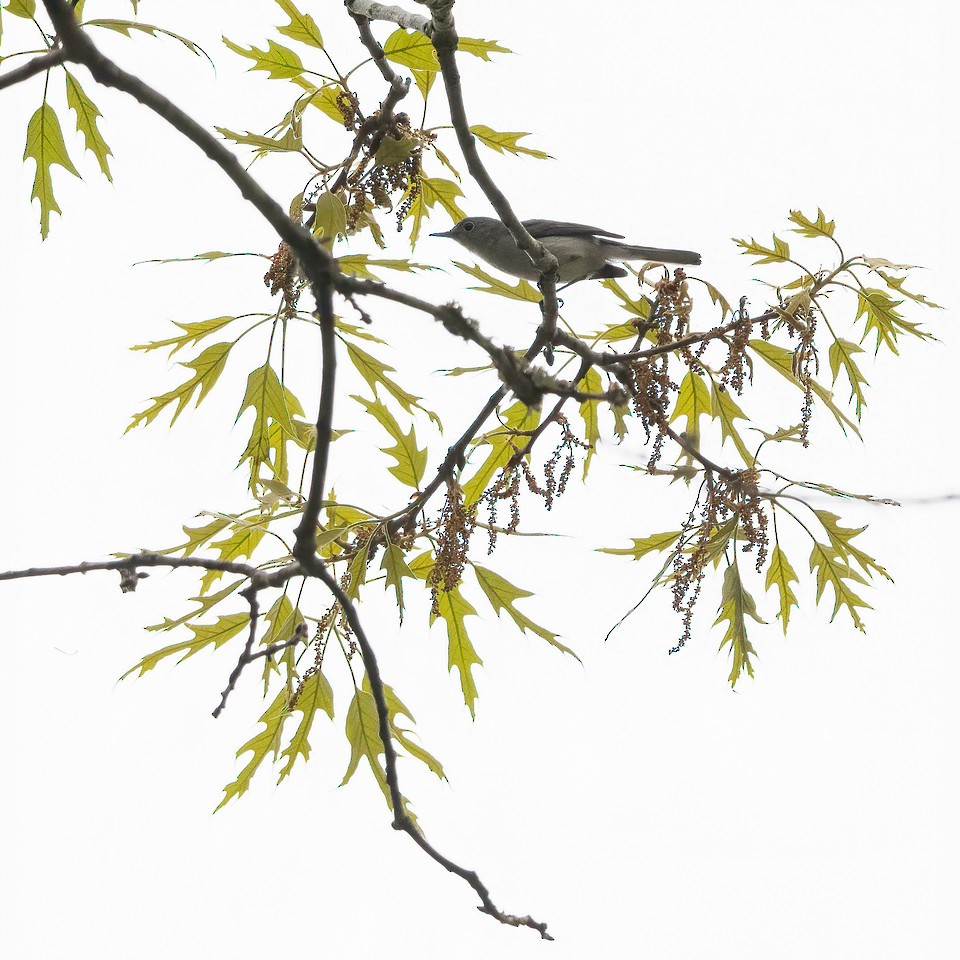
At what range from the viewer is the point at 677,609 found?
293 cm

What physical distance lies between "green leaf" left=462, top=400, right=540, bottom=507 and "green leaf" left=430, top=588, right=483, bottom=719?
0.32m

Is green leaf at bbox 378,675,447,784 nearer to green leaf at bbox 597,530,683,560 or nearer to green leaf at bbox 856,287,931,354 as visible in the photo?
green leaf at bbox 597,530,683,560

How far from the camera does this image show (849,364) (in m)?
3.45

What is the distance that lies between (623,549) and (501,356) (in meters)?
1.99

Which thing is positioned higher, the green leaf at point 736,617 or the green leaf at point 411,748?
the green leaf at point 736,617

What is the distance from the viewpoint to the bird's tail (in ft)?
13.7

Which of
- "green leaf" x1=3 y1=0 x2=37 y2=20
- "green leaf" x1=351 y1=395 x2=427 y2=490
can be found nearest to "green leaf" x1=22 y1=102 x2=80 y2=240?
"green leaf" x1=3 y1=0 x2=37 y2=20

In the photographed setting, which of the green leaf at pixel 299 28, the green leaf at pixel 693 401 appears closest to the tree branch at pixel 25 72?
the green leaf at pixel 299 28

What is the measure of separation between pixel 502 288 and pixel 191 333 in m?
0.97

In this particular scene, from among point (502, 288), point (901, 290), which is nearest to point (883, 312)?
point (901, 290)

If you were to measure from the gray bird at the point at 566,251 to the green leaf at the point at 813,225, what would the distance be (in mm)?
971

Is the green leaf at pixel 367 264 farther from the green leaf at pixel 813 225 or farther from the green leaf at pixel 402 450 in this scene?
the green leaf at pixel 813 225

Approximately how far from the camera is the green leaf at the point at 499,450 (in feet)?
11.0

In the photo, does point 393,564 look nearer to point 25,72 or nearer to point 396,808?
point 396,808
